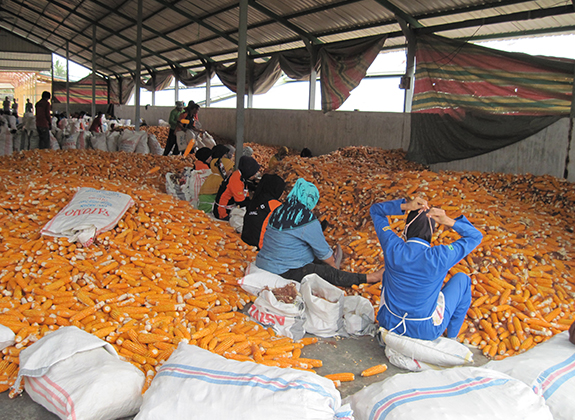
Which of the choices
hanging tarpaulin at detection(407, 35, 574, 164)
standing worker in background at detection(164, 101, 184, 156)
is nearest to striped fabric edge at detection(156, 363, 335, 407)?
hanging tarpaulin at detection(407, 35, 574, 164)

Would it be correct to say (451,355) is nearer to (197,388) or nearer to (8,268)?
(197,388)

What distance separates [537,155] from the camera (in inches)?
286

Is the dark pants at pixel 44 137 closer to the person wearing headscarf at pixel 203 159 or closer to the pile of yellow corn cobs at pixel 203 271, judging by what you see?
the pile of yellow corn cobs at pixel 203 271

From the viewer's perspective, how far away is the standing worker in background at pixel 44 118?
11694 millimetres

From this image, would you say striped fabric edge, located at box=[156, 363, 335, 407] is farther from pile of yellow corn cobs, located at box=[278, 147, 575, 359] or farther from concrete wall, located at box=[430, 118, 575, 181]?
concrete wall, located at box=[430, 118, 575, 181]

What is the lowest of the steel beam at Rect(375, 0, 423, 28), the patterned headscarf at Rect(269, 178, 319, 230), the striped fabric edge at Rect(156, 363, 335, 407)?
the striped fabric edge at Rect(156, 363, 335, 407)

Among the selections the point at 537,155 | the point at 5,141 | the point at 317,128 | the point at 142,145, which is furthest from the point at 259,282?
the point at 5,141

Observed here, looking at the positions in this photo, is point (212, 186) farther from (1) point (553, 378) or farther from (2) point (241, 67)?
(1) point (553, 378)

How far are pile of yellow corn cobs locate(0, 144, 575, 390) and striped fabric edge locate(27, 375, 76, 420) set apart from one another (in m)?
0.43

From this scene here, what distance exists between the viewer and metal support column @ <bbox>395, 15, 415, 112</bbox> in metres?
9.56

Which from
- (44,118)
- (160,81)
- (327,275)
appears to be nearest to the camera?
(327,275)

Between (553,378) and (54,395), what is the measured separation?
8.78 feet

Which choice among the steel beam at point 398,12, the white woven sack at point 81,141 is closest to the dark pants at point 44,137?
the white woven sack at point 81,141

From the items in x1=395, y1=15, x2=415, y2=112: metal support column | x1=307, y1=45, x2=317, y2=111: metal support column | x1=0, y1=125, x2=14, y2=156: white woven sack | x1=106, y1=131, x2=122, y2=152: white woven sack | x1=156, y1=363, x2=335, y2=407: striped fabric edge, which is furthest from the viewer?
x1=307, y1=45, x2=317, y2=111: metal support column
